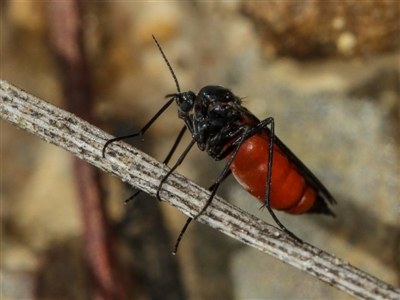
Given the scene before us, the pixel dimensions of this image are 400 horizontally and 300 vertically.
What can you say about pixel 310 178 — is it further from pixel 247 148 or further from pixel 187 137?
pixel 187 137

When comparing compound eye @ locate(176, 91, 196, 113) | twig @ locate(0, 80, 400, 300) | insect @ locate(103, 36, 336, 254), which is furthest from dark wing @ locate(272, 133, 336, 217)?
twig @ locate(0, 80, 400, 300)

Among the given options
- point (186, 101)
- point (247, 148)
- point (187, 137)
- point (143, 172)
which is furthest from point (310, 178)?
point (187, 137)

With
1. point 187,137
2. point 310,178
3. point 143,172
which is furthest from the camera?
point 187,137

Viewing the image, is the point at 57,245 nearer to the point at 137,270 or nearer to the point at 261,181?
the point at 137,270

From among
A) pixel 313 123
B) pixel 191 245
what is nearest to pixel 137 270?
pixel 191 245

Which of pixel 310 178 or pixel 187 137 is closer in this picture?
pixel 310 178
